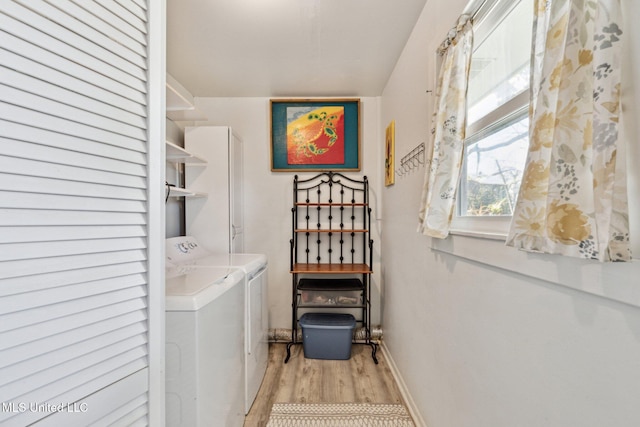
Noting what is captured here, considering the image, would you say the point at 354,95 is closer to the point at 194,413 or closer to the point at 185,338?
the point at 185,338

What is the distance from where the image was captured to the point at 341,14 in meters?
1.64

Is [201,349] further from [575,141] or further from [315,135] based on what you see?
[315,135]

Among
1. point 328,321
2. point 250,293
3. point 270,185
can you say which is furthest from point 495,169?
point 270,185

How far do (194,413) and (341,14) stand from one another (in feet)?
6.81

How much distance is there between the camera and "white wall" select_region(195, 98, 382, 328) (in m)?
2.81

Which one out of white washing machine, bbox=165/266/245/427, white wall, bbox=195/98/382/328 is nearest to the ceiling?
white wall, bbox=195/98/382/328

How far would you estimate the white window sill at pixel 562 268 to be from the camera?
1.70 ft

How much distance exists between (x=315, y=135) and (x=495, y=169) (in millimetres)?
1945

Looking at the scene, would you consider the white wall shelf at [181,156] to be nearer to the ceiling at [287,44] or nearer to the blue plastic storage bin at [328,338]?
the ceiling at [287,44]

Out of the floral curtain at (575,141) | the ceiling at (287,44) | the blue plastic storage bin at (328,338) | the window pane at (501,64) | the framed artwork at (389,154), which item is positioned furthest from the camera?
the blue plastic storage bin at (328,338)

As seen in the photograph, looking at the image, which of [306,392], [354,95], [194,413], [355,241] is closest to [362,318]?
[355,241]

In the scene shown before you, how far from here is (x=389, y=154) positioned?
7.82ft

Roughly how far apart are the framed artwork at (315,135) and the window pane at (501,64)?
1.62 meters

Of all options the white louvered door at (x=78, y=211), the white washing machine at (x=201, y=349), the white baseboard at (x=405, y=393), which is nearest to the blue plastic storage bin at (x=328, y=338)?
the white baseboard at (x=405, y=393)
